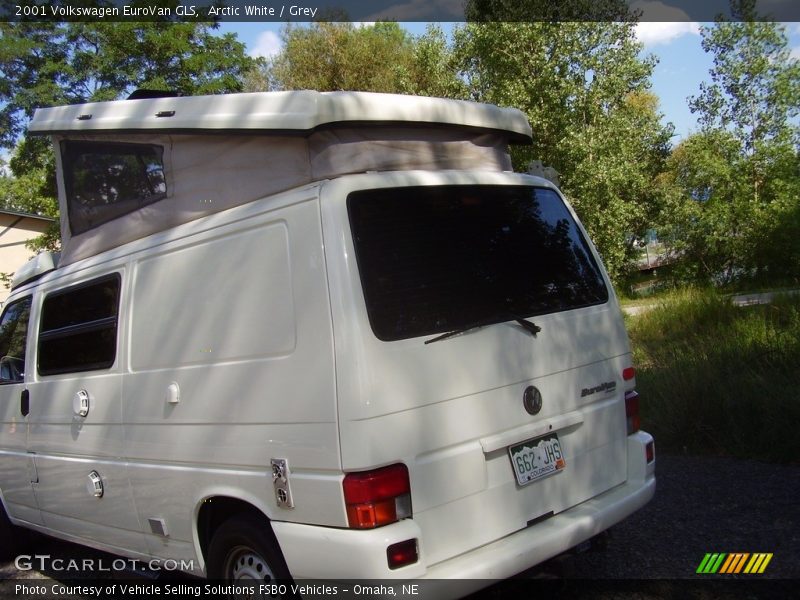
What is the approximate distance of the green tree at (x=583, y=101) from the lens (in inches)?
645

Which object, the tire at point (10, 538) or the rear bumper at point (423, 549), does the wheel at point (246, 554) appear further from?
the tire at point (10, 538)

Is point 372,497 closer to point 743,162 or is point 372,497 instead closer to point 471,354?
point 471,354

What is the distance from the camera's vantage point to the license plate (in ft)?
10.3

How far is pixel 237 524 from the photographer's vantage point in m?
3.23

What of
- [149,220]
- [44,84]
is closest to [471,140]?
[149,220]

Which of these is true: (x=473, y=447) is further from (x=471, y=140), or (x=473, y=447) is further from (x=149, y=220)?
(x=149, y=220)

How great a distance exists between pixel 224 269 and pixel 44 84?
1481cm

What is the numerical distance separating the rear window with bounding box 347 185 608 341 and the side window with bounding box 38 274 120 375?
1927mm

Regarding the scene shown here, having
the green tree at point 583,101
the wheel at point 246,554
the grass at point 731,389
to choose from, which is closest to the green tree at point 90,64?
the green tree at point 583,101

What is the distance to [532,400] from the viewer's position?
322 cm

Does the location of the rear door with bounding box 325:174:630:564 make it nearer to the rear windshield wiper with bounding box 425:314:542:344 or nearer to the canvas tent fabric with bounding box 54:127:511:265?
the rear windshield wiper with bounding box 425:314:542:344

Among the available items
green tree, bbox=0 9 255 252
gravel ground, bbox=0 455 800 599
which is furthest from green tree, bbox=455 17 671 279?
gravel ground, bbox=0 455 800 599

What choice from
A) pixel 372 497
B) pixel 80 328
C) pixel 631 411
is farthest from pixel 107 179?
pixel 631 411

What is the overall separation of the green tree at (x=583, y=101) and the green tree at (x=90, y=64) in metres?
7.07
